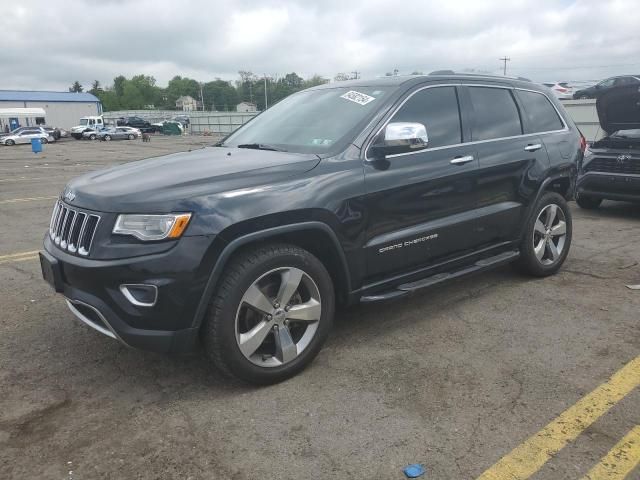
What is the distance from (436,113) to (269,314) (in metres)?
2.02

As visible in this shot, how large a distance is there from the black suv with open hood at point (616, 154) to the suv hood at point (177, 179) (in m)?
5.89

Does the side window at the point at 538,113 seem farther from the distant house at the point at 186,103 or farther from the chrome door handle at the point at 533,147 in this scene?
the distant house at the point at 186,103

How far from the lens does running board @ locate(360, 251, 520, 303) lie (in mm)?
3644

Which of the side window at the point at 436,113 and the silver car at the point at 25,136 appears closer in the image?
the side window at the point at 436,113

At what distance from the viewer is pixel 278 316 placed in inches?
125

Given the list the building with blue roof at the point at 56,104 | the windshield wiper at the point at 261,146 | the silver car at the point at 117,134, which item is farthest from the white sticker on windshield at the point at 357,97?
the building with blue roof at the point at 56,104

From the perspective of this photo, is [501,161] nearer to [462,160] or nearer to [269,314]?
[462,160]

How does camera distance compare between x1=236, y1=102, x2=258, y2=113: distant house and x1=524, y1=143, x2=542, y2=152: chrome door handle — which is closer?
x1=524, y1=143, x2=542, y2=152: chrome door handle

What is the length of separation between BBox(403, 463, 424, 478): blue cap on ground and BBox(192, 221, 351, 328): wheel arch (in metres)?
1.26

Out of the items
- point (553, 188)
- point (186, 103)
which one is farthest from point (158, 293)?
point (186, 103)

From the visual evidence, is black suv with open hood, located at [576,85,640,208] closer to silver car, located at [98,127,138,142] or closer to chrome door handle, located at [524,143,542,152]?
chrome door handle, located at [524,143,542,152]

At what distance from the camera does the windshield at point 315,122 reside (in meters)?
3.67

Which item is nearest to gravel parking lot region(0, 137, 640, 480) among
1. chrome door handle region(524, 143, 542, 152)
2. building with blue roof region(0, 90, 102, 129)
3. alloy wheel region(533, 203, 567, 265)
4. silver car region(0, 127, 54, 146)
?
alloy wheel region(533, 203, 567, 265)

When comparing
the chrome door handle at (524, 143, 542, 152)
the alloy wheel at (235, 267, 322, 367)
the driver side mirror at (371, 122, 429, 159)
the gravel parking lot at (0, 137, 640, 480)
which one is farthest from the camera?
the chrome door handle at (524, 143, 542, 152)
